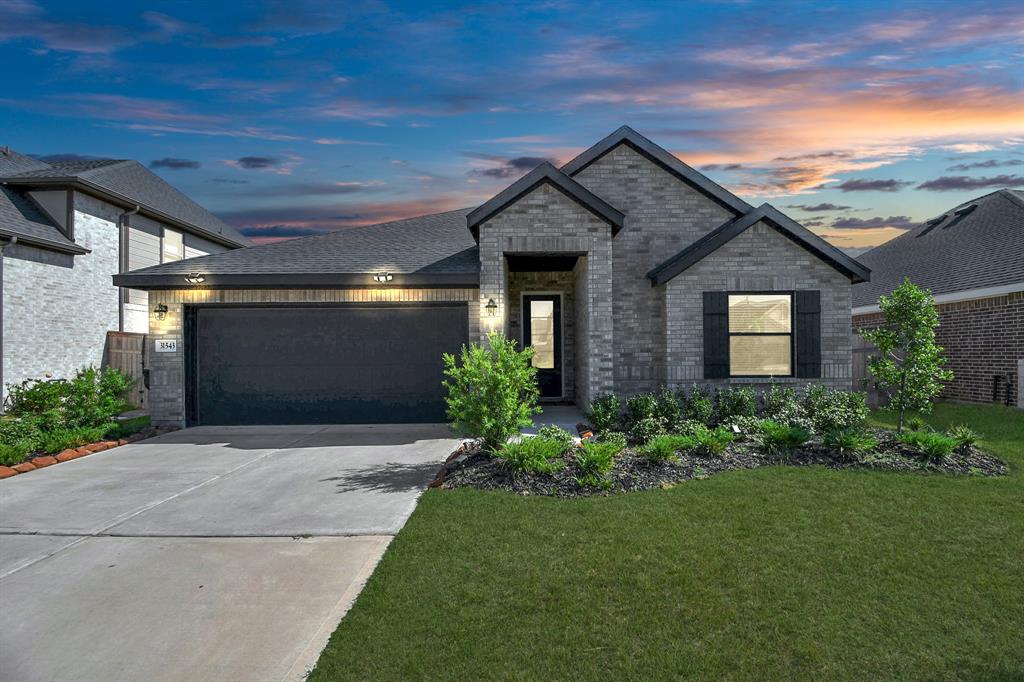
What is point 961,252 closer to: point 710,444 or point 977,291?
point 977,291

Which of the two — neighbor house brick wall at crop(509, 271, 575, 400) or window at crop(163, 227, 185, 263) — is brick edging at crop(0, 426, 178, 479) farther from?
window at crop(163, 227, 185, 263)

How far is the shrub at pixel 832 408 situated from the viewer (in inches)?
407

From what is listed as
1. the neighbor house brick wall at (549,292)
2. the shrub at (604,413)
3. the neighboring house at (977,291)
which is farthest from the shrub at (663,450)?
the neighboring house at (977,291)

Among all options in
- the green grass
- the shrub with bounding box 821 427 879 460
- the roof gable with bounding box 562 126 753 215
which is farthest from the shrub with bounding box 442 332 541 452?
the roof gable with bounding box 562 126 753 215

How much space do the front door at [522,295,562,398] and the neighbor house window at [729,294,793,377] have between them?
14.0 ft

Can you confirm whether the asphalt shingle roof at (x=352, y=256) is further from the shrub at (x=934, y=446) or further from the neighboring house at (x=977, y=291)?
the neighboring house at (x=977, y=291)

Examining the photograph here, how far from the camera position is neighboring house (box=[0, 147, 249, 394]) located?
1425cm

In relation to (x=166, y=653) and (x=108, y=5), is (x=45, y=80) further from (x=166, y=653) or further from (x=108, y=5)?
(x=166, y=653)

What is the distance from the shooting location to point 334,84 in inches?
535

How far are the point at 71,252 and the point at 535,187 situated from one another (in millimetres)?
12366

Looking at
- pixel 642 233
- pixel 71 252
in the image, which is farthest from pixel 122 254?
pixel 642 233

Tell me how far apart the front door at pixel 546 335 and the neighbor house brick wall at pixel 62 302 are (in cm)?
1156

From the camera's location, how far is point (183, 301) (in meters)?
12.0

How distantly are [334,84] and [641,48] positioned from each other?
21.7ft
